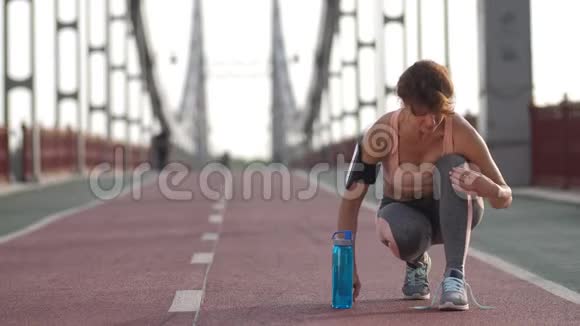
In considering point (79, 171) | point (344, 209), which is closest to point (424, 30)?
point (79, 171)

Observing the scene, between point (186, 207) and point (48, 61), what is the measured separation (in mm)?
16051

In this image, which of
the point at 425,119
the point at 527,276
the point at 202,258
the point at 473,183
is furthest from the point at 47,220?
the point at 473,183

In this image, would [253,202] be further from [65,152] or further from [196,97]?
[196,97]

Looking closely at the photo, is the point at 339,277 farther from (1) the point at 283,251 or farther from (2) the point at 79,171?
(2) the point at 79,171

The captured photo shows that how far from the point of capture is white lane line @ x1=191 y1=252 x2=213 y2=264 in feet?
21.3

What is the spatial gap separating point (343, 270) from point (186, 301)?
763 millimetres

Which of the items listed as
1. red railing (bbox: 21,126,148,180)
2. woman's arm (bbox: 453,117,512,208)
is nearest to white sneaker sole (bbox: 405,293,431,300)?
woman's arm (bbox: 453,117,512,208)

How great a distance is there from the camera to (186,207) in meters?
12.8

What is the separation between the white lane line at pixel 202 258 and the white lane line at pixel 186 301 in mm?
1417

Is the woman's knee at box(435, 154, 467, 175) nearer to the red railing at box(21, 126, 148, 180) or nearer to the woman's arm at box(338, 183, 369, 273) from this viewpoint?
the woman's arm at box(338, 183, 369, 273)

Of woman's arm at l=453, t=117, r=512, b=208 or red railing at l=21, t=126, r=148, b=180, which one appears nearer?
woman's arm at l=453, t=117, r=512, b=208

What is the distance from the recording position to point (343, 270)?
4.34 m

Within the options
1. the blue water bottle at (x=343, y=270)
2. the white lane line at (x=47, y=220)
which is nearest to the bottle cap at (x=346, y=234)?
the blue water bottle at (x=343, y=270)

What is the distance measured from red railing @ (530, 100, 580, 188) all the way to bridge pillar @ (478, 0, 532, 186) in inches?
8.8
